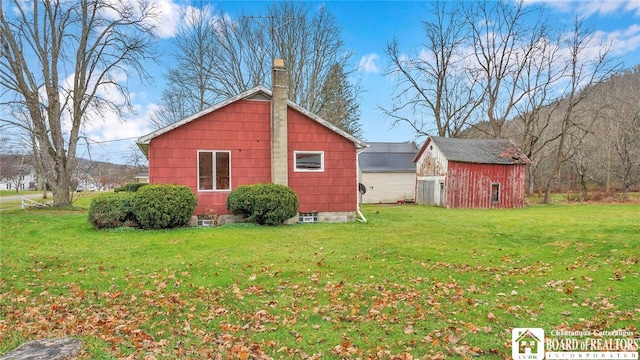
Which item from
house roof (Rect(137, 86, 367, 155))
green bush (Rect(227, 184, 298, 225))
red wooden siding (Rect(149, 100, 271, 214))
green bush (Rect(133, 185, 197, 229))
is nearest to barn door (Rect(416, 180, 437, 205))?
house roof (Rect(137, 86, 367, 155))

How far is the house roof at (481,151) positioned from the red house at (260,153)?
11.5 meters

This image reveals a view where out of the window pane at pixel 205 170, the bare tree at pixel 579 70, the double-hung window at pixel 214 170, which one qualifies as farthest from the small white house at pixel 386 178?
the window pane at pixel 205 170

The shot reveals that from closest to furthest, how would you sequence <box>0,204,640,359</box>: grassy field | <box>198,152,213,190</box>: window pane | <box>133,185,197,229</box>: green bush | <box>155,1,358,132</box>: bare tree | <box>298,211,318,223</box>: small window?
1. <box>0,204,640,359</box>: grassy field
2. <box>133,185,197,229</box>: green bush
3. <box>198,152,213,190</box>: window pane
4. <box>298,211,318,223</box>: small window
5. <box>155,1,358,132</box>: bare tree

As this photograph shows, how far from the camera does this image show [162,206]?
37.3 ft

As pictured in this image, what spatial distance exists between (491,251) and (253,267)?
17.6ft

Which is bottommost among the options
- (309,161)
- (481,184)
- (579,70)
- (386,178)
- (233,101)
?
(481,184)

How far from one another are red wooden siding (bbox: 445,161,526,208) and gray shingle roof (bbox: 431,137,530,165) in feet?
1.05

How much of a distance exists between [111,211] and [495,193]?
21.1 m

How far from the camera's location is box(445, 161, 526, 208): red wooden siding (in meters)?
22.9

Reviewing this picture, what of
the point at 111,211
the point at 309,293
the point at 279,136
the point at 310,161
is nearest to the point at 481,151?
the point at 310,161

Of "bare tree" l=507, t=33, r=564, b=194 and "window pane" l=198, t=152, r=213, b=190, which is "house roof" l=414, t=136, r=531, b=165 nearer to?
"bare tree" l=507, t=33, r=564, b=194

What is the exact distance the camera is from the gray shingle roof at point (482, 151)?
75.8ft

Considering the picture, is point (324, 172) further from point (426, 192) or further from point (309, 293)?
point (426, 192)

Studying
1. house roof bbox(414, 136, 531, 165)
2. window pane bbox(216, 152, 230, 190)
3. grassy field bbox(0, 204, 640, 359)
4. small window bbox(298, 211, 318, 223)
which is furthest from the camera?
house roof bbox(414, 136, 531, 165)
